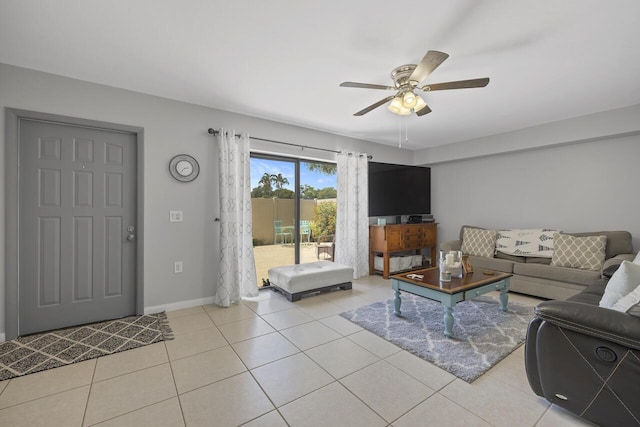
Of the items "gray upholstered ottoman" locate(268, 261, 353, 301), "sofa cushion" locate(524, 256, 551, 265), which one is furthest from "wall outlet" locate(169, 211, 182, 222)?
"sofa cushion" locate(524, 256, 551, 265)

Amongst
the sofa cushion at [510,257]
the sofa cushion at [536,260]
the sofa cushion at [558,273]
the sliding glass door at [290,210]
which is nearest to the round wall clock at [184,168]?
the sliding glass door at [290,210]

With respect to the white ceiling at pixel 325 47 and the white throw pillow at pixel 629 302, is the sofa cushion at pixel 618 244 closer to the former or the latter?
the white ceiling at pixel 325 47

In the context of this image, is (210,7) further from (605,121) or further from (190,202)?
(605,121)

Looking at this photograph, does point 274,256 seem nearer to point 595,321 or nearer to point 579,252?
point 595,321

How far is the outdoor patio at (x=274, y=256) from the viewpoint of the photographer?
4164mm

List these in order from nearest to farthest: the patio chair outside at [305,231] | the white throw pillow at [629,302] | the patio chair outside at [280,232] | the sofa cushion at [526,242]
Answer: the white throw pillow at [629,302] → the sofa cushion at [526,242] → the patio chair outside at [280,232] → the patio chair outside at [305,231]

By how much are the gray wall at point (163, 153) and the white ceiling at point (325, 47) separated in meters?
0.15

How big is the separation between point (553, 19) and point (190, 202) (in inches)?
144

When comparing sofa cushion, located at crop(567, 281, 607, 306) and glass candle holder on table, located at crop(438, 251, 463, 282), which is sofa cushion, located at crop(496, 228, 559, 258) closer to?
sofa cushion, located at crop(567, 281, 607, 306)

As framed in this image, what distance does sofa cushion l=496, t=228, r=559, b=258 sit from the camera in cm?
392

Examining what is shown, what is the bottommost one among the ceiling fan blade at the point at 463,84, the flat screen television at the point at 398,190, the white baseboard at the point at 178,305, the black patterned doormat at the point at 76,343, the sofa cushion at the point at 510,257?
the black patterned doormat at the point at 76,343

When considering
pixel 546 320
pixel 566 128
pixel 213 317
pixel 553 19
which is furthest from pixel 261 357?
pixel 566 128

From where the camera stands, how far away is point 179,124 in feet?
10.5

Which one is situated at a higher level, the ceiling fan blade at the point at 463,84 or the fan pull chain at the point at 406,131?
the fan pull chain at the point at 406,131
